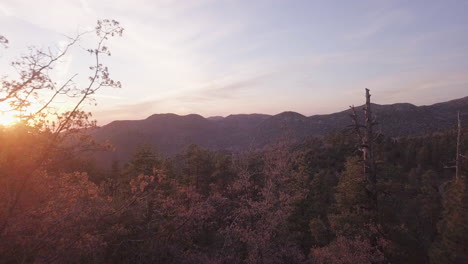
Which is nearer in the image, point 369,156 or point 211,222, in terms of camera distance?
point 211,222

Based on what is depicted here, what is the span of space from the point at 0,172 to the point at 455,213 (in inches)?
824

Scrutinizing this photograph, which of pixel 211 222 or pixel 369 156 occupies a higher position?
pixel 369 156

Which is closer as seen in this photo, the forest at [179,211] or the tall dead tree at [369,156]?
the forest at [179,211]

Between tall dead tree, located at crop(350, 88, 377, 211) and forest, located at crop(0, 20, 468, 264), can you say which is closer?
forest, located at crop(0, 20, 468, 264)

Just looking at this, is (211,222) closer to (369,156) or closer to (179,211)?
(179,211)

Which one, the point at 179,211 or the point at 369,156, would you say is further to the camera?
the point at 369,156

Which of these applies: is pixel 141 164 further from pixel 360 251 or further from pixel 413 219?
pixel 413 219

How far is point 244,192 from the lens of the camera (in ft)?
53.5

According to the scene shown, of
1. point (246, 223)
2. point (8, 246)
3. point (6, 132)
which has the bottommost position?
point (246, 223)

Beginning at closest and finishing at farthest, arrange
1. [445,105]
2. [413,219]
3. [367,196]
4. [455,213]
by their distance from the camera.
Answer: [367,196] < [455,213] < [413,219] < [445,105]

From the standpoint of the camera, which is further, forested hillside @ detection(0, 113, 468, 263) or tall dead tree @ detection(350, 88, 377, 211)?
tall dead tree @ detection(350, 88, 377, 211)

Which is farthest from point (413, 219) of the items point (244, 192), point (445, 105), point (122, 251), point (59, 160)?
point (445, 105)

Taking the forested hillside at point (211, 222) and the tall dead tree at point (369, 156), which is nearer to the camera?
the forested hillside at point (211, 222)

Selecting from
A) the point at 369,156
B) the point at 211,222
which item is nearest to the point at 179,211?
the point at 211,222
